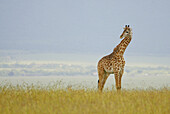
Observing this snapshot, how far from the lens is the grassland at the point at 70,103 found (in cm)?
779

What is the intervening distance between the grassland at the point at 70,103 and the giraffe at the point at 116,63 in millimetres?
594

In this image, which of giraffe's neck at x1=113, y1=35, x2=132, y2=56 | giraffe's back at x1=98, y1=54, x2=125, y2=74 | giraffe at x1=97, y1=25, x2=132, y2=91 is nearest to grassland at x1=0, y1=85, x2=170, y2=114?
giraffe at x1=97, y1=25, x2=132, y2=91

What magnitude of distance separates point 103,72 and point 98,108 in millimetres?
3682

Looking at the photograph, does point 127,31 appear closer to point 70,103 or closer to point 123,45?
point 123,45

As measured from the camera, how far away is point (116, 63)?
36.4 feet

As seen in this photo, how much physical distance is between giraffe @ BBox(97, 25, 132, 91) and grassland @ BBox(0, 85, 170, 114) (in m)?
0.59

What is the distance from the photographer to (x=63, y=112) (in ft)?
24.6

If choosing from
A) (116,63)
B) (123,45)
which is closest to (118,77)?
(116,63)

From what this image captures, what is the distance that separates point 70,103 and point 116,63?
10.1 ft

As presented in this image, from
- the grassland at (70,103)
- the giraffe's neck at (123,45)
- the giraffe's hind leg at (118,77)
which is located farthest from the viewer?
the giraffe's neck at (123,45)

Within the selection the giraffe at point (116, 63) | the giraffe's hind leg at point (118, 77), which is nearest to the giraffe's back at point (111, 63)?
the giraffe at point (116, 63)

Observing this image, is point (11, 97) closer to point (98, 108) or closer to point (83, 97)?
point (83, 97)

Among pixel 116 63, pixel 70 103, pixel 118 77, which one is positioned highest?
pixel 116 63

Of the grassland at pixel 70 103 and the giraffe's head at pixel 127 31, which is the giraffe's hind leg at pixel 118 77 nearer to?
the grassland at pixel 70 103
